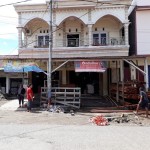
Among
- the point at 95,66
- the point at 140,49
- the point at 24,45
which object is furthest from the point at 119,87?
the point at 24,45

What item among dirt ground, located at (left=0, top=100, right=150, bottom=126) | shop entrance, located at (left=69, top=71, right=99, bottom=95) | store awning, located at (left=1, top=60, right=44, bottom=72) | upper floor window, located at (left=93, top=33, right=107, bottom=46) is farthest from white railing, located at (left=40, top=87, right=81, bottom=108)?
upper floor window, located at (left=93, top=33, right=107, bottom=46)

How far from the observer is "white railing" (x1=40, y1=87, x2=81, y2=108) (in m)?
22.9

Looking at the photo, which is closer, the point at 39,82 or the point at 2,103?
the point at 2,103

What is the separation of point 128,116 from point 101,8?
1240 cm

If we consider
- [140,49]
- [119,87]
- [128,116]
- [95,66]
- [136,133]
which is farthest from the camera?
[140,49]

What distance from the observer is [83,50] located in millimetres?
28297

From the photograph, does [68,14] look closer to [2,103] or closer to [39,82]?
[39,82]

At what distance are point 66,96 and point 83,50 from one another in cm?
637

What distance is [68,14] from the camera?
95.4 ft

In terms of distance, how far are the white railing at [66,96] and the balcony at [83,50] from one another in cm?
543

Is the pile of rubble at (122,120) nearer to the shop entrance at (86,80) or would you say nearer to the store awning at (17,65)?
the store awning at (17,65)

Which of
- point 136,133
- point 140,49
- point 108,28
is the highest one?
point 108,28

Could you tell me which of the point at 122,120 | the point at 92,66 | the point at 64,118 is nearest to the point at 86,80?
the point at 92,66

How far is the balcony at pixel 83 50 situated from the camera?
28.1 m
